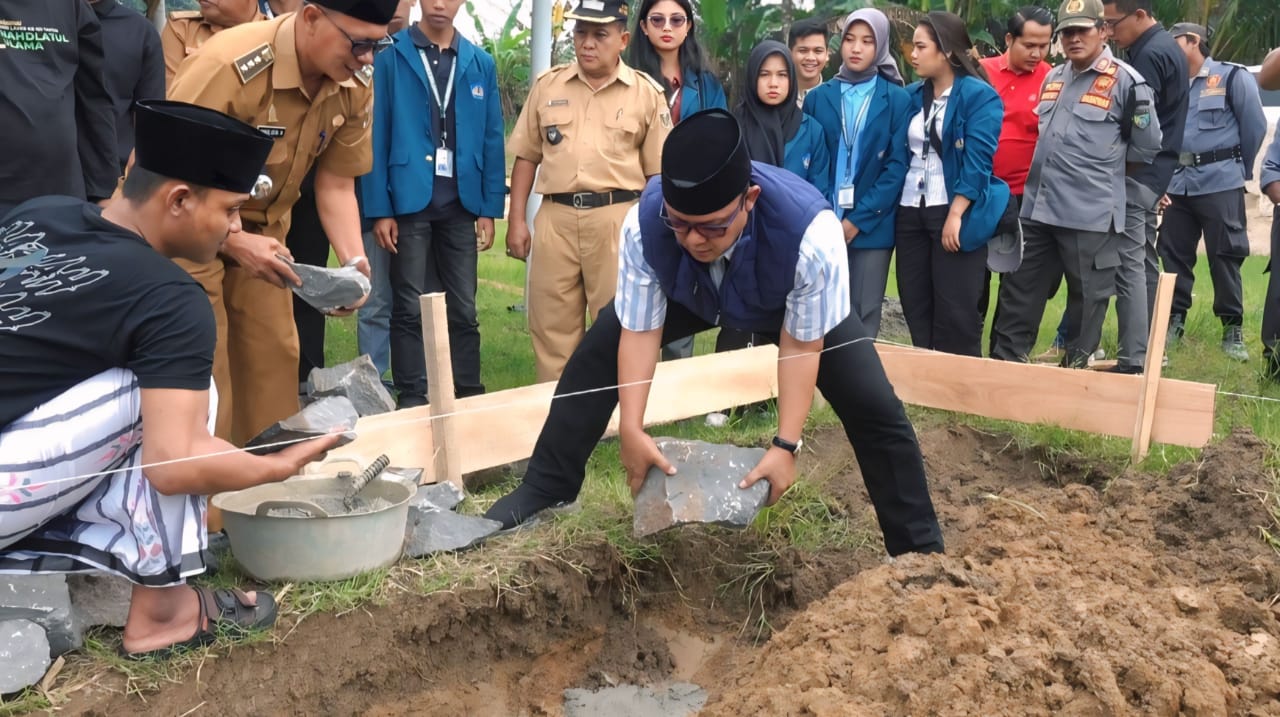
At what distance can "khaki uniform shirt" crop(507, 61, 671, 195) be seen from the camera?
5281mm

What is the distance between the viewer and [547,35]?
6.81 metres

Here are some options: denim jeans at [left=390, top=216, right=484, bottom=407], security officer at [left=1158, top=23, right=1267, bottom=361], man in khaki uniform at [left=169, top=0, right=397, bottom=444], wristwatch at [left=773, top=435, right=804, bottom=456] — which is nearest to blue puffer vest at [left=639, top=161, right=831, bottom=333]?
wristwatch at [left=773, top=435, right=804, bottom=456]

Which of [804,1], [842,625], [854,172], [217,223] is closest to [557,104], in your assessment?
[854,172]

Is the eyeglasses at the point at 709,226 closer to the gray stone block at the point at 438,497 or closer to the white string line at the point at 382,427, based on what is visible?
the white string line at the point at 382,427

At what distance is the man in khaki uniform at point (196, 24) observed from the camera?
4832 millimetres

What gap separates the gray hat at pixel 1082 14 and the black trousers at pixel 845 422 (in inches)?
127

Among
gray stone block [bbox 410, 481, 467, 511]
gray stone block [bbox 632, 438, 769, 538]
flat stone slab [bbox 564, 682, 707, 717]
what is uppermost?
gray stone block [bbox 632, 438, 769, 538]

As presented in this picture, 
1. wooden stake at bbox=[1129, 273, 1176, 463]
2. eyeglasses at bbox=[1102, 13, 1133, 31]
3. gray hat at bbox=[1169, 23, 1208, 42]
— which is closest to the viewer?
wooden stake at bbox=[1129, 273, 1176, 463]

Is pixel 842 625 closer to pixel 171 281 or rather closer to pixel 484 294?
pixel 171 281

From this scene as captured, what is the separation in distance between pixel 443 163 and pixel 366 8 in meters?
1.88

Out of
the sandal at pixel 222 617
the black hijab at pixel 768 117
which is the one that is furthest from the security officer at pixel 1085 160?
the sandal at pixel 222 617

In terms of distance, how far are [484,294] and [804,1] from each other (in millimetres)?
13293

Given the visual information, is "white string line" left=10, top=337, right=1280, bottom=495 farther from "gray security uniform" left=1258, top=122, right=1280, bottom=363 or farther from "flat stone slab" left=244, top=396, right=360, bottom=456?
"gray security uniform" left=1258, top=122, right=1280, bottom=363

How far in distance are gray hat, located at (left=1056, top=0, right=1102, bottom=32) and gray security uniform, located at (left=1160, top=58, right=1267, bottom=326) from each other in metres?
2.26
